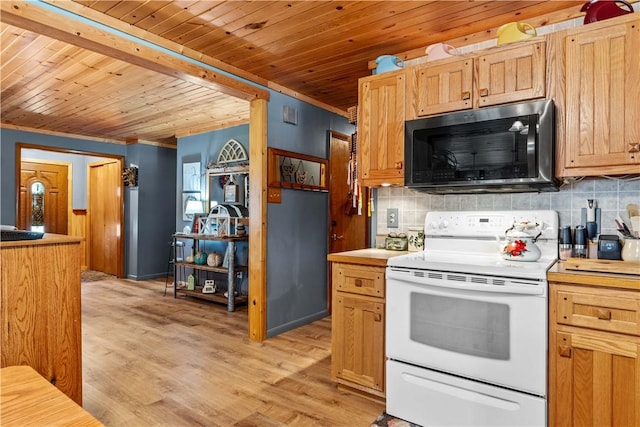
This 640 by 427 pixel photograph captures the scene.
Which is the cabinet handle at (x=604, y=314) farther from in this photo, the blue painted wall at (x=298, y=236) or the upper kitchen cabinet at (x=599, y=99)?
the blue painted wall at (x=298, y=236)

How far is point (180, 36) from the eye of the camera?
259 cm

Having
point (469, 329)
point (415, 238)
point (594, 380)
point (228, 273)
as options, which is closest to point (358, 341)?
point (469, 329)

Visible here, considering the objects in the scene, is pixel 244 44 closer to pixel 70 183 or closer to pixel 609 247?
pixel 609 247

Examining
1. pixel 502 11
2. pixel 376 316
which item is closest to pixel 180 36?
pixel 502 11

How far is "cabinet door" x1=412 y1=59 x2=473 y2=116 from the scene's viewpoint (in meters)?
2.27

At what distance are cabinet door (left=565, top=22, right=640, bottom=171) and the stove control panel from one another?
35 cm

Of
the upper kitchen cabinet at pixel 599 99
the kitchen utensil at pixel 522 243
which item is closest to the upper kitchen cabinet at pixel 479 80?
the upper kitchen cabinet at pixel 599 99

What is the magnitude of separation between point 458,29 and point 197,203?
4033mm

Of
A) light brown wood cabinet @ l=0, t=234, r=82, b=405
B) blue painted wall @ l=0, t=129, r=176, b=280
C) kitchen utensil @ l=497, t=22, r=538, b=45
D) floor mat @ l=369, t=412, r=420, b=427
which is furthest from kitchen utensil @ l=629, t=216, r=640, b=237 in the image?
blue painted wall @ l=0, t=129, r=176, b=280

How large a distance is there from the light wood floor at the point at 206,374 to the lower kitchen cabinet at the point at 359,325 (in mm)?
139

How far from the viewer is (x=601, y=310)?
1.65 metres

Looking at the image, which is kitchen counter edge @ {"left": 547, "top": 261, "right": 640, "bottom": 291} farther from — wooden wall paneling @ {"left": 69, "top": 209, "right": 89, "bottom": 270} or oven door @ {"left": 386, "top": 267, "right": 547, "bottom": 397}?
wooden wall paneling @ {"left": 69, "top": 209, "right": 89, "bottom": 270}

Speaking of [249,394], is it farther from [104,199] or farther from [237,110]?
[104,199]

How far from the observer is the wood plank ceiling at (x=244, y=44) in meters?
2.25
